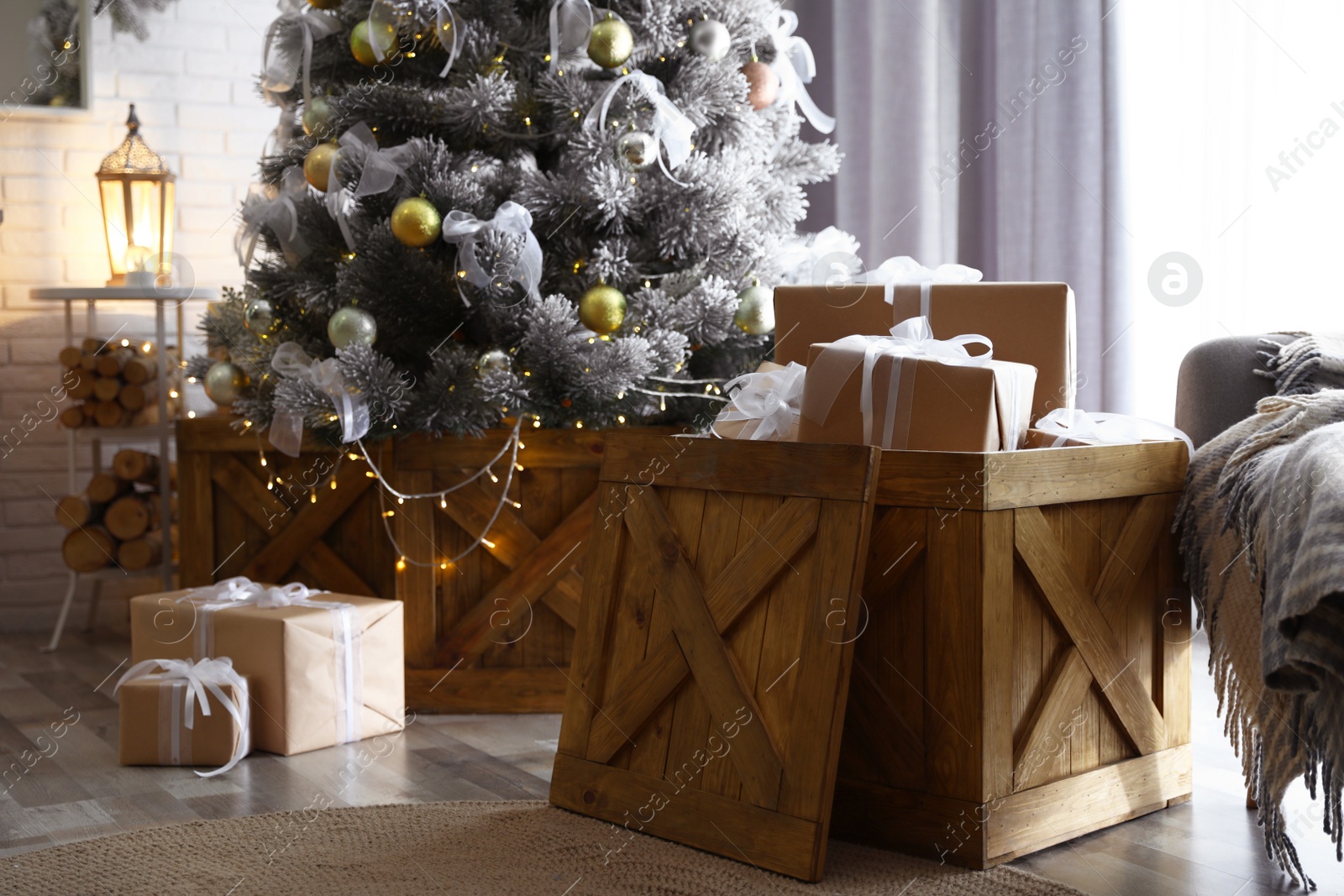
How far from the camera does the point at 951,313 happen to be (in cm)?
181

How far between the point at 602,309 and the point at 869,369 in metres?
0.64

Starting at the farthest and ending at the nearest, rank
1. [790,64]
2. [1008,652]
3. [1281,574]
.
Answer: [790,64] < [1008,652] < [1281,574]

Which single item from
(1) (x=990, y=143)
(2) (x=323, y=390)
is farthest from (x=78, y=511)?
(1) (x=990, y=143)

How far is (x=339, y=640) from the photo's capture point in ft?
6.49

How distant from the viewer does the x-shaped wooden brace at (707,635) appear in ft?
4.78

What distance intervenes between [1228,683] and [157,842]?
52.4 inches

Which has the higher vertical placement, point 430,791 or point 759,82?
point 759,82

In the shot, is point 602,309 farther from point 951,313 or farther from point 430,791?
point 430,791

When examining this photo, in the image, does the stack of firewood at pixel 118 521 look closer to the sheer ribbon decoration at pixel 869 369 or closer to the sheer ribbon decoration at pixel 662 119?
the sheer ribbon decoration at pixel 662 119

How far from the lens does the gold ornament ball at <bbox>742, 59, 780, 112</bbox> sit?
232 centimetres

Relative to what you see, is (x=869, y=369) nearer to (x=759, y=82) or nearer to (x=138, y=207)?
(x=759, y=82)

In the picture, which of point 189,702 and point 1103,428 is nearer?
point 1103,428

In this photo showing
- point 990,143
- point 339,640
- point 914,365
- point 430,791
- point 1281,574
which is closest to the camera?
point 1281,574

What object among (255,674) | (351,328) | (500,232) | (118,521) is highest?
(500,232)
